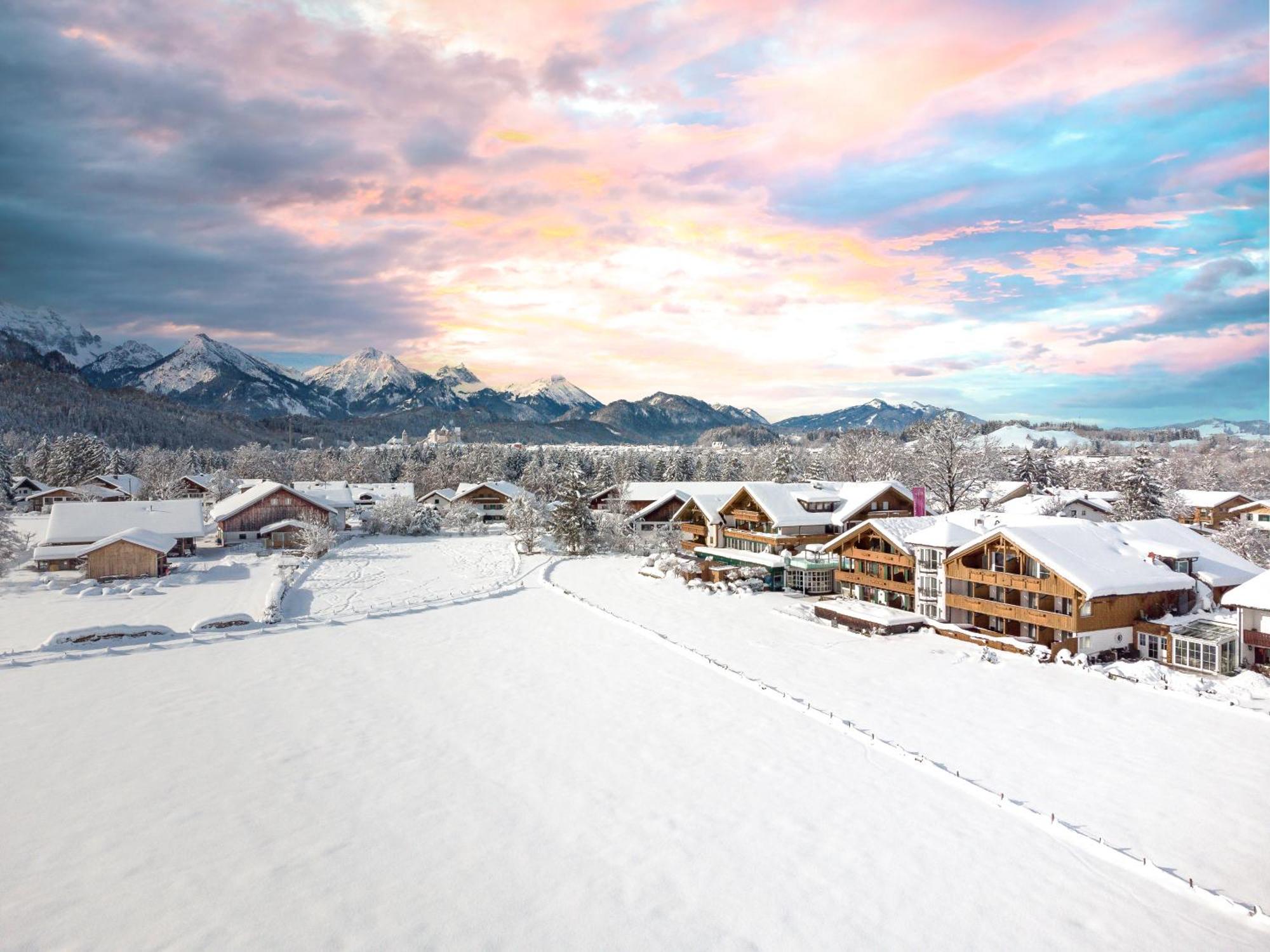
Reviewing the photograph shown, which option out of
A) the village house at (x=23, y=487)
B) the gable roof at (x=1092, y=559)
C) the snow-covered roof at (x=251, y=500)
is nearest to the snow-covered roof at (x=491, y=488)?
the snow-covered roof at (x=251, y=500)

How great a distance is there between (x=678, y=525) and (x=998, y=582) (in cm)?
2978

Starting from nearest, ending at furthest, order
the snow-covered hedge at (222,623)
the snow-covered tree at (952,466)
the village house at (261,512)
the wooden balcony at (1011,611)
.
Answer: the wooden balcony at (1011,611) → the snow-covered hedge at (222,623) → the snow-covered tree at (952,466) → the village house at (261,512)

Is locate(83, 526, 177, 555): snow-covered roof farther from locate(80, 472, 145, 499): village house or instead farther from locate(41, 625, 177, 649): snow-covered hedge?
locate(80, 472, 145, 499): village house

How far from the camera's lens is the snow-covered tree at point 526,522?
5541 centimetres

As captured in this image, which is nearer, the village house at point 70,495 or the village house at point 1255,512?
the village house at point 1255,512

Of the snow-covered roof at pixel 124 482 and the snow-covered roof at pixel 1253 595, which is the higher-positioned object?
the snow-covered roof at pixel 124 482

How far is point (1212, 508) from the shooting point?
59.2m

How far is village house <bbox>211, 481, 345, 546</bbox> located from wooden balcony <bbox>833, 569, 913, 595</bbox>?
46283mm

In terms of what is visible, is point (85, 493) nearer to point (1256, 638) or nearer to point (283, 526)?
point (283, 526)

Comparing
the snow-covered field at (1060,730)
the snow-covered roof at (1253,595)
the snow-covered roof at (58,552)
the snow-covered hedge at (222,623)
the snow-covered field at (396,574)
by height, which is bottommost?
the snow-covered field at (1060,730)

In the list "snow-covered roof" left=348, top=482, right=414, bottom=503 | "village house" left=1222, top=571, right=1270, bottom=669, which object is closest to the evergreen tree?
"village house" left=1222, top=571, right=1270, bottom=669

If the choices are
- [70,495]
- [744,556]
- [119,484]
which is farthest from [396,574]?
[119,484]

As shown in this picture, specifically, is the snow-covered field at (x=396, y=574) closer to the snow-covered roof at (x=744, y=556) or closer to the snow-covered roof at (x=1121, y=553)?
the snow-covered roof at (x=744, y=556)

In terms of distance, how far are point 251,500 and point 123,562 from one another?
49.8 ft
